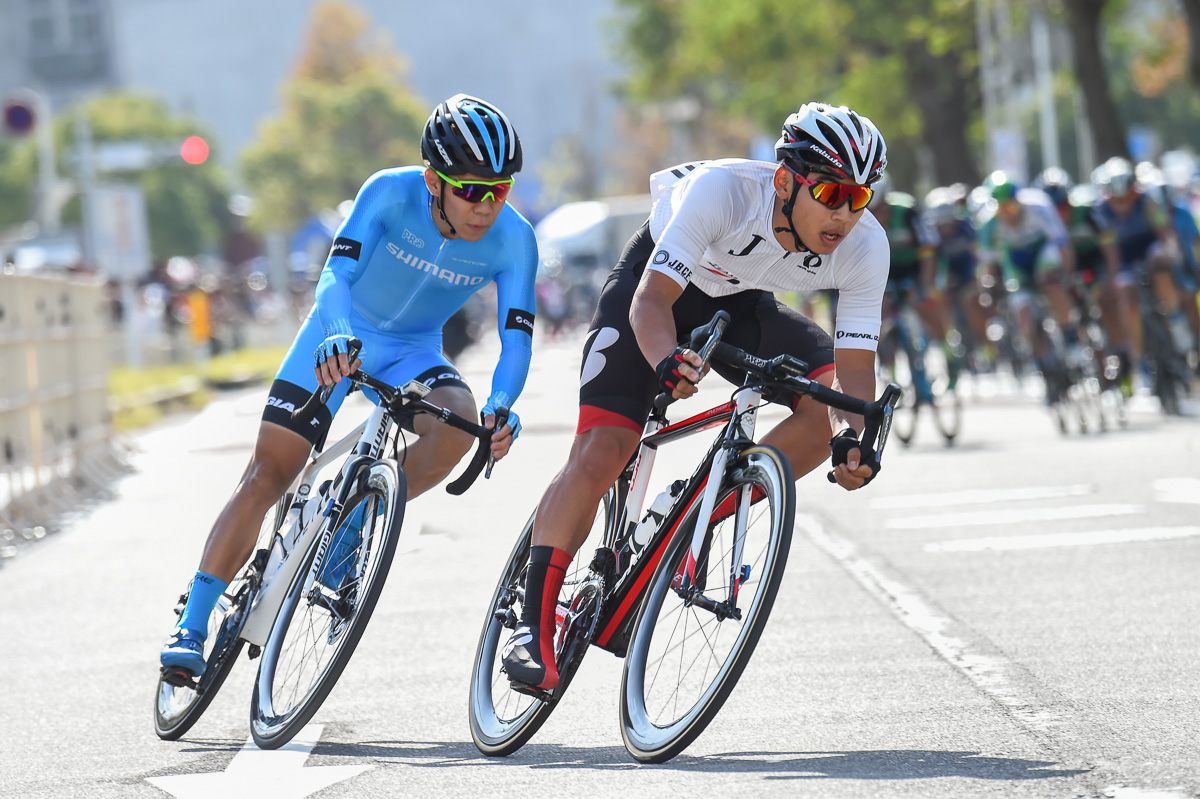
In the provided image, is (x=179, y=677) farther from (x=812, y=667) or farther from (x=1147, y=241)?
(x=1147, y=241)

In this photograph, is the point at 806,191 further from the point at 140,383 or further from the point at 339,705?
the point at 140,383

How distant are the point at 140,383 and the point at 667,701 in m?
21.8

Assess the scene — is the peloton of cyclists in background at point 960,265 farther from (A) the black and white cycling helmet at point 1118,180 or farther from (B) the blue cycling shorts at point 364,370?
(B) the blue cycling shorts at point 364,370

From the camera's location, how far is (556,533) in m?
5.13

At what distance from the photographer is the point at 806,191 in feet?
16.7

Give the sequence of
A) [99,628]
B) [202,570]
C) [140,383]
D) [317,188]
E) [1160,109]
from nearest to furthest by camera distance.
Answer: [202,570]
[99,628]
[140,383]
[1160,109]
[317,188]

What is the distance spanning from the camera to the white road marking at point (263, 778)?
4781 millimetres

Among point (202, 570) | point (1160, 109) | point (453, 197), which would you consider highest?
point (1160, 109)

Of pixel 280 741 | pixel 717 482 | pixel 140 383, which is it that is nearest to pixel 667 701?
pixel 717 482

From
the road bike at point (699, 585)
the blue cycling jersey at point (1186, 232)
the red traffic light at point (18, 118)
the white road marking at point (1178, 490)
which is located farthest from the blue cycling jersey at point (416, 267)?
the red traffic light at point (18, 118)

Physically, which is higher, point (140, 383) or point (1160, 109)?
point (1160, 109)

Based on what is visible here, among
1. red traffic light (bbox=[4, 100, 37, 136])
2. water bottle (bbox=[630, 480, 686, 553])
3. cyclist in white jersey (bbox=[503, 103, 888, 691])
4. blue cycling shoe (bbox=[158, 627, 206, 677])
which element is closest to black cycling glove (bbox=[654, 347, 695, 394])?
cyclist in white jersey (bbox=[503, 103, 888, 691])

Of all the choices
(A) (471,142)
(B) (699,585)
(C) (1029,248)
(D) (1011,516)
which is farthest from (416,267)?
(C) (1029,248)

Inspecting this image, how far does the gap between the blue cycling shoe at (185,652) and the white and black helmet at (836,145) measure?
93.0 inches
